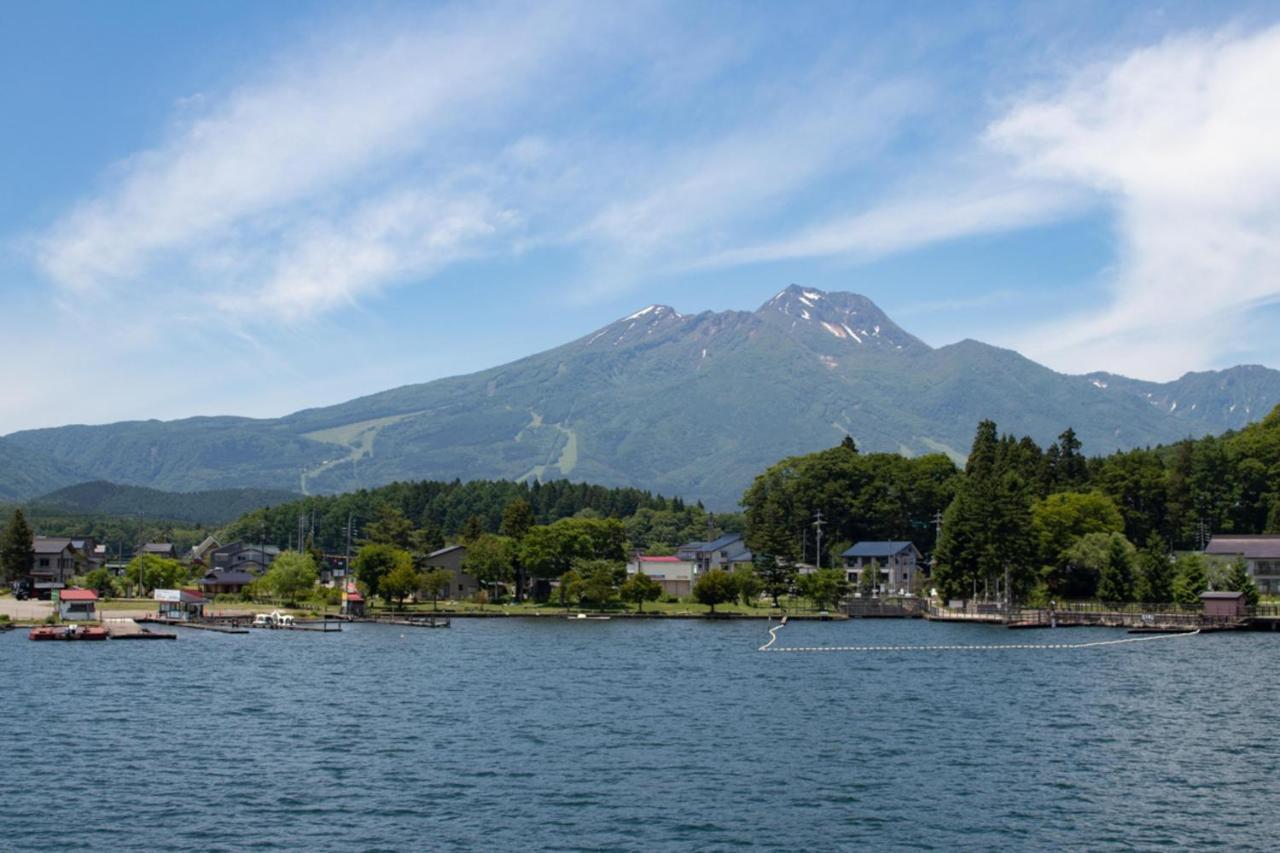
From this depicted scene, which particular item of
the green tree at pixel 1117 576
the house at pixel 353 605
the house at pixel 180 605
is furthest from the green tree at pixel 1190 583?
the house at pixel 180 605

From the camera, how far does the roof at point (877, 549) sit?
468 ft

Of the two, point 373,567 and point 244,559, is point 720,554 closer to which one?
point 373,567

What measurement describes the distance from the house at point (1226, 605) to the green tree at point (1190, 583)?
312 centimetres

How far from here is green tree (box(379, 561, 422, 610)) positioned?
112375 millimetres

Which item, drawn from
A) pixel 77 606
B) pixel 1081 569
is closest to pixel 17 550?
pixel 77 606

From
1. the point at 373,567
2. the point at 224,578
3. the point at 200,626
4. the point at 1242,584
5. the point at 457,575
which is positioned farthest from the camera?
the point at 224,578

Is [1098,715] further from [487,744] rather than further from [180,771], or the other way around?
[180,771]

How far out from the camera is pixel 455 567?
419ft

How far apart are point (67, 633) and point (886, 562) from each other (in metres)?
91.7

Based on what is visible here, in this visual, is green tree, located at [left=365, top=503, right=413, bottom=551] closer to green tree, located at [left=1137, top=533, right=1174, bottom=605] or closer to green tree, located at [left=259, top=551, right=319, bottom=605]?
green tree, located at [left=259, top=551, right=319, bottom=605]

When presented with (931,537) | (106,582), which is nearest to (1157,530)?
(931,537)

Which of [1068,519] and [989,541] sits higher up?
[1068,519]

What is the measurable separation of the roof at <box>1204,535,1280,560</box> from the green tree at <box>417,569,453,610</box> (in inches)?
3042

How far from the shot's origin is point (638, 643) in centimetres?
8288
